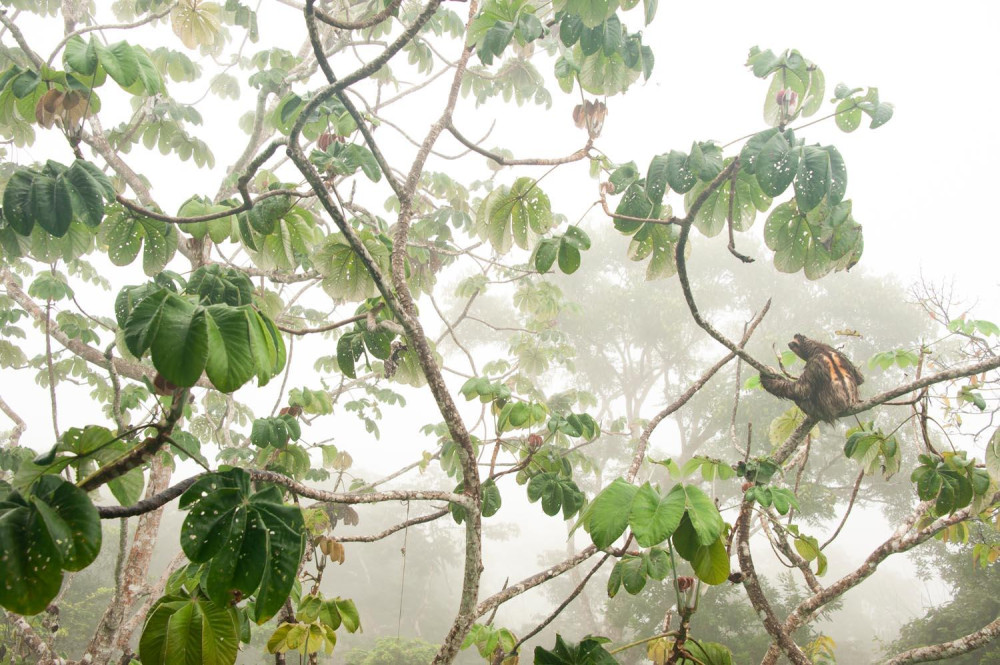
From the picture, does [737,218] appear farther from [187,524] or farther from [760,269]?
[760,269]

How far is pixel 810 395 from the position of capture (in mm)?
1649

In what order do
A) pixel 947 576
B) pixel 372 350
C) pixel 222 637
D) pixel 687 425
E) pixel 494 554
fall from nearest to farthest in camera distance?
pixel 222 637
pixel 372 350
pixel 947 576
pixel 687 425
pixel 494 554

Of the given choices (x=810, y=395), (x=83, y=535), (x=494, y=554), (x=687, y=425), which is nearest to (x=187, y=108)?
(x=83, y=535)

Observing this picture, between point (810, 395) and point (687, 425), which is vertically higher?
point (687, 425)

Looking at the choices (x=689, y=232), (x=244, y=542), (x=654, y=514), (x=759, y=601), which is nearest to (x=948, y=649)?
(x=759, y=601)

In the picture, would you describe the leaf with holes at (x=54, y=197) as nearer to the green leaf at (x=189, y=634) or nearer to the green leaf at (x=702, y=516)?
the green leaf at (x=189, y=634)

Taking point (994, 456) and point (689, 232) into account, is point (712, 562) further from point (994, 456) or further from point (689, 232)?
point (994, 456)

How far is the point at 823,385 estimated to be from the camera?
1.62m

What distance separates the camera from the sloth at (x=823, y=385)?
1579 millimetres

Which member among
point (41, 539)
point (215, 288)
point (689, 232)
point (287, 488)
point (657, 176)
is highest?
point (657, 176)

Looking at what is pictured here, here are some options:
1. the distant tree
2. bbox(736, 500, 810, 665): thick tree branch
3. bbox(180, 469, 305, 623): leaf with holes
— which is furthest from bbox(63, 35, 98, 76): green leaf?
bbox(736, 500, 810, 665): thick tree branch

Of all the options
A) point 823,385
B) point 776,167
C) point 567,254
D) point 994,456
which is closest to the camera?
point 776,167

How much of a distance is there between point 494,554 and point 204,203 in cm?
2815

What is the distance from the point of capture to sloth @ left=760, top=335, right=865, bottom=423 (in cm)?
158
